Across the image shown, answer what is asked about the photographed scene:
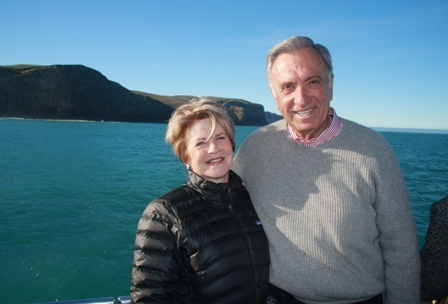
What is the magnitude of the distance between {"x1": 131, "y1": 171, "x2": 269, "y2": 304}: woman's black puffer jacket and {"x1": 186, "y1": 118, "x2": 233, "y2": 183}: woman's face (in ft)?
0.33

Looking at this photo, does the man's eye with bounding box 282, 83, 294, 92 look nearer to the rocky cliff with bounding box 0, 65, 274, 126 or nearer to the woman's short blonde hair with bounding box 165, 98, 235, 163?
the woman's short blonde hair with bounding box 165, 98, 235, 163

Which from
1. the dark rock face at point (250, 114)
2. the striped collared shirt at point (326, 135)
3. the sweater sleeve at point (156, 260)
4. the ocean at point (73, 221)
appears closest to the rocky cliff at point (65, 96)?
the dark rock face at point (250, 114)

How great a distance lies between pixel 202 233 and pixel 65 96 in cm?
10086

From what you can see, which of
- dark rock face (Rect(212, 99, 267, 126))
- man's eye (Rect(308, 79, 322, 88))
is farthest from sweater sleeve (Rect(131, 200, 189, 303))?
dark rock face (Rect(212, 99, 267, 126))

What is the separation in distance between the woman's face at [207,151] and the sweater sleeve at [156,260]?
0.44 m

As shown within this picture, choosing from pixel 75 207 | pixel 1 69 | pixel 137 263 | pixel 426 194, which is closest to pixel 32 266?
pixel 75 207

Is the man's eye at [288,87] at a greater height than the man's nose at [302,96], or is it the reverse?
the man's eye at [288,87]

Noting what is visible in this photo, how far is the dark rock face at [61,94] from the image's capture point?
273 feet

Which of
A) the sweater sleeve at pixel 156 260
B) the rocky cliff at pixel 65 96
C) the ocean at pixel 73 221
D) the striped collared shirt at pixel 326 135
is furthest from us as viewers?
the rocky cliff at pixel 65 96

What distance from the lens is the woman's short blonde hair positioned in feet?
6.88

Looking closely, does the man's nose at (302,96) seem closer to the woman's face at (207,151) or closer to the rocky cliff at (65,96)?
the woman's face at (207,151)

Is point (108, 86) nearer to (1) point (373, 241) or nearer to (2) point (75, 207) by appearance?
(2) point (75, 207)

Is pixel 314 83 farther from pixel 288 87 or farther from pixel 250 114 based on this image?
pixel 250 114

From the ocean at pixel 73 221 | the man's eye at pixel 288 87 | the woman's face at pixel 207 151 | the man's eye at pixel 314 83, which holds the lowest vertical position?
the ocean at pixel 73 221
